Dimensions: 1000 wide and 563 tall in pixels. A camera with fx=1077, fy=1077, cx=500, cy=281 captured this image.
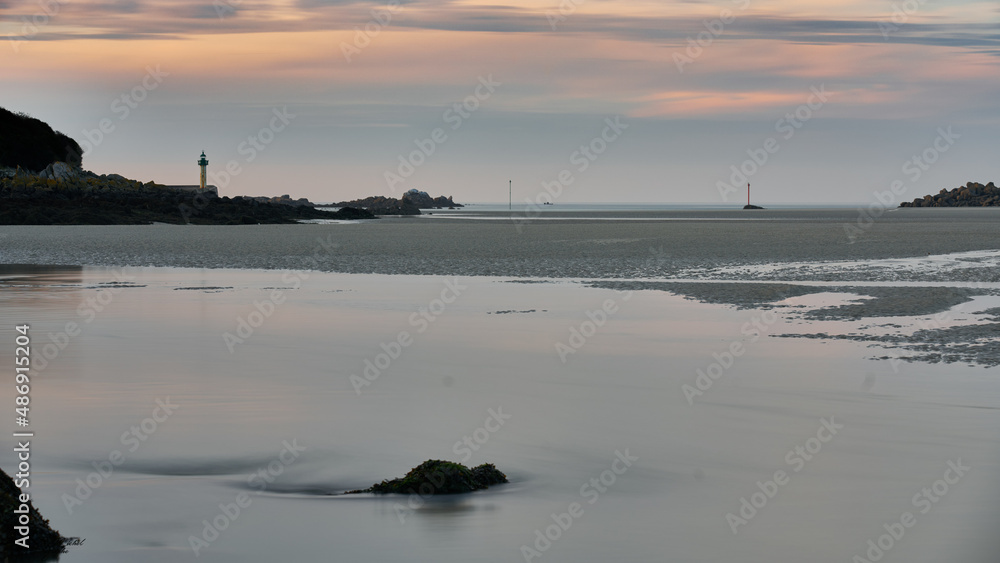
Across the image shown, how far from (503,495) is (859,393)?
605cm

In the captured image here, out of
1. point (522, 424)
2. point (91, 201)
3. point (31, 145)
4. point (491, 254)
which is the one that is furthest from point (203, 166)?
point (522, 424)

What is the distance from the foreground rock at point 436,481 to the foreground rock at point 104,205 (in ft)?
284

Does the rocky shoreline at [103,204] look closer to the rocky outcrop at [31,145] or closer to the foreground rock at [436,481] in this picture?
the rocky outcrop at [31,145]

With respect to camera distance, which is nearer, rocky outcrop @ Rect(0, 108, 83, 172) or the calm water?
the calm water

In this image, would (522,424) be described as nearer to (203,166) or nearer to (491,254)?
(491,254)

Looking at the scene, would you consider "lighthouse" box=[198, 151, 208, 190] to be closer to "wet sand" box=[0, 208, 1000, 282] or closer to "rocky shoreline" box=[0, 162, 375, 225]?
"rocky shoreline" box=[0, 162, 375, 225]

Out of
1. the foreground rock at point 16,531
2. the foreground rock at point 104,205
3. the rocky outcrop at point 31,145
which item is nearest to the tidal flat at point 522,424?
the foreground rock at point 16,531

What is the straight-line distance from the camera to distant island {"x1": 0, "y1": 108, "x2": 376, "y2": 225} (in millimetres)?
92938

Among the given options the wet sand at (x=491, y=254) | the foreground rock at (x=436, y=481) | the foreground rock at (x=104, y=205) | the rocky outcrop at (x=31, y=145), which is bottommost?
the foreground rock at (x=436, y=481)

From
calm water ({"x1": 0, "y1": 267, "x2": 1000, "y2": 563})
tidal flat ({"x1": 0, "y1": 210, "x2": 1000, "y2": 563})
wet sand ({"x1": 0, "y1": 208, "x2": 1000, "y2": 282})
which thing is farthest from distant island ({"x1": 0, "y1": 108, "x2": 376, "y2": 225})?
calm water ({"x1": 0, "y1": 267, "x2": 1000, "y2": 563})

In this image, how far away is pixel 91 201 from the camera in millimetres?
101750

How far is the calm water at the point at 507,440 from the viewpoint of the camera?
770cm

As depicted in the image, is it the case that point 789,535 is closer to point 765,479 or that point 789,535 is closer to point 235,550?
point 765,479

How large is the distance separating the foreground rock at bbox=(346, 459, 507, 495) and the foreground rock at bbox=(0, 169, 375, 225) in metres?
86.7
